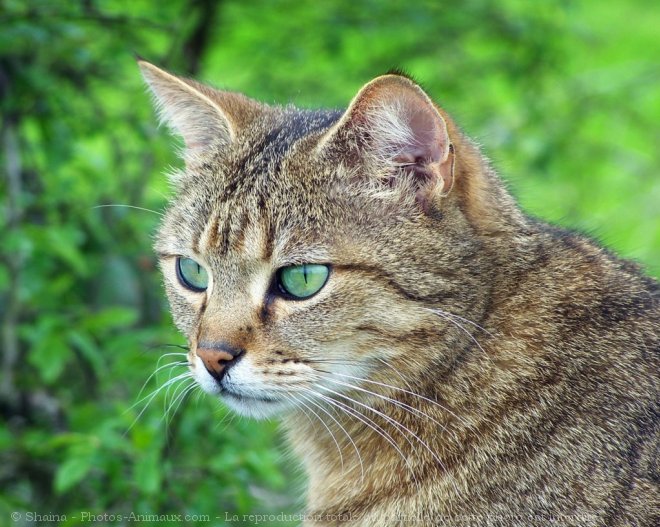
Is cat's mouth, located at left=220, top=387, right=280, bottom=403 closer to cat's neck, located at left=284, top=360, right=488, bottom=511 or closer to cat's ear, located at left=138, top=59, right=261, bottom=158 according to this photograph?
cat's neck, located at left=284, top=360, right=488, bottom=511

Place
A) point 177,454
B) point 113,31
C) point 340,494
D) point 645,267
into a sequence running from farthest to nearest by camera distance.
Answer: point 113,31 < point 177,454 < point 645,267 < point 340,494

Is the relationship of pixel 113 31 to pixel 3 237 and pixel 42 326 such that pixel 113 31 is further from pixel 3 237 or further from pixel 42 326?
pixel 42 326

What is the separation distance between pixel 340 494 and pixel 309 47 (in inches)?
129

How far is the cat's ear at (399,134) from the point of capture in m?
2.73

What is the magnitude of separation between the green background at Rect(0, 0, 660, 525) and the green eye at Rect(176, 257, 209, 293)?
380 millimetres

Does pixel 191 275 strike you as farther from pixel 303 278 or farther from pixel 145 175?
pixel 145 175

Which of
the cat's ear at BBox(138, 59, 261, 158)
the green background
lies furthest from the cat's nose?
the cat's ear at BBox(138, 59, 261, 158)

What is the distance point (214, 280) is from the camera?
2984 mm

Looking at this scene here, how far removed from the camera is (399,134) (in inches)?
113

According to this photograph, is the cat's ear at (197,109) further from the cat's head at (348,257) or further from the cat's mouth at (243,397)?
the cat's mouth at (243,397)

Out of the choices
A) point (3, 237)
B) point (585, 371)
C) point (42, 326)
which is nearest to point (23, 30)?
point (3, 237)

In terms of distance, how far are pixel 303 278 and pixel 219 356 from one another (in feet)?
1.09

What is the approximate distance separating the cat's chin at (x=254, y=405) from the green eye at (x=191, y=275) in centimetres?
38

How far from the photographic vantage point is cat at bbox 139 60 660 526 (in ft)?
9.11
